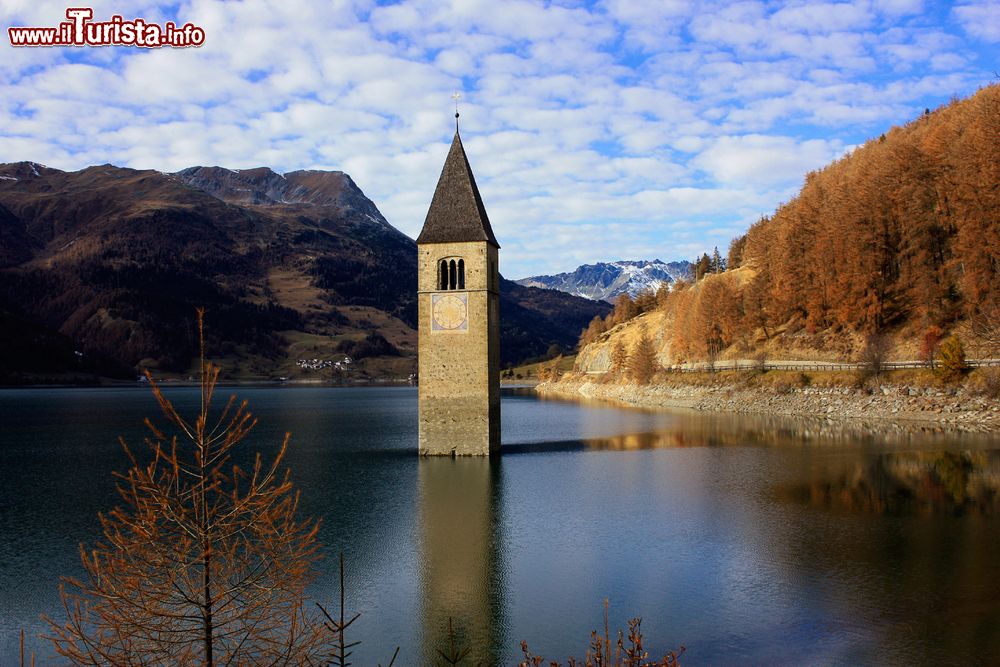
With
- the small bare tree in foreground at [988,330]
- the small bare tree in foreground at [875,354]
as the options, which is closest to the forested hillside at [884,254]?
the small bare tree in foreground at [988,330]

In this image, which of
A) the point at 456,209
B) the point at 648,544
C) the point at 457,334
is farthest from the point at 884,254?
the point at 648,544

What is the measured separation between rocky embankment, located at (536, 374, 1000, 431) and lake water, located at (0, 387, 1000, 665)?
25.1 ft

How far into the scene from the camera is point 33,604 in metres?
21.2

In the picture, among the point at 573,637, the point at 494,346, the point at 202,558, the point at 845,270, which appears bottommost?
the point at 573,637

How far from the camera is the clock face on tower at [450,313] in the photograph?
4716 cm

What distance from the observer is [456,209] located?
48625 millimetres

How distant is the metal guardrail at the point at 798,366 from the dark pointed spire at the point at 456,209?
135 feet

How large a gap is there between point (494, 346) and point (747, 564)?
2776 centimetres

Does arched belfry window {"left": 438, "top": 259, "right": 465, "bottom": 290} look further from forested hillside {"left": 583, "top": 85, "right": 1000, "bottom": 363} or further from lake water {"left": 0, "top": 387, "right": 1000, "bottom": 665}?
forested hillside {"left": 583, "top": 85, "right": 1000, "bottom": 363}

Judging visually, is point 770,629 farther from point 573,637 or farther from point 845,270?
point 845,270

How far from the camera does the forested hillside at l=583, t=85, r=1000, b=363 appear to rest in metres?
70.4

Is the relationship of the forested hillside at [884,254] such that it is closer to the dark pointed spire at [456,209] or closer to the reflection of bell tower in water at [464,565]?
the dark pointed spire at [456,209]

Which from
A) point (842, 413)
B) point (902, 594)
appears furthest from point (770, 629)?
point (842, 413)

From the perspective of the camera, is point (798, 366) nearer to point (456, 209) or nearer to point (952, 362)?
point (952, 362)
